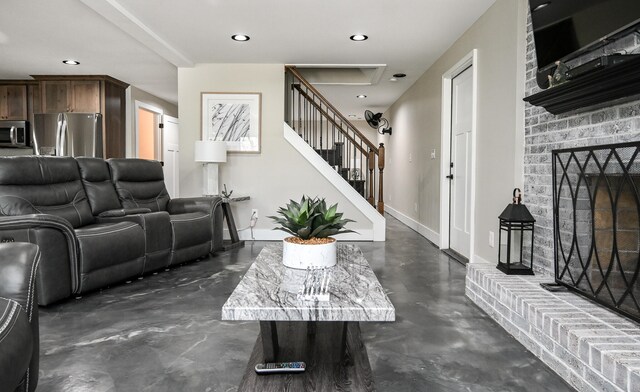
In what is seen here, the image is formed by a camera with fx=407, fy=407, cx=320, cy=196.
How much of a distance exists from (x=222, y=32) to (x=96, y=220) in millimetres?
2220

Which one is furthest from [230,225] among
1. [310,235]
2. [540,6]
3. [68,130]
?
→ [540,6]

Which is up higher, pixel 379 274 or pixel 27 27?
pixel 27 27

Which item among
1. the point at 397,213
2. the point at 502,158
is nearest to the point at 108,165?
the point at 502,158

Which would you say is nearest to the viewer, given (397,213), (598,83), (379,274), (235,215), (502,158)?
(598,83)

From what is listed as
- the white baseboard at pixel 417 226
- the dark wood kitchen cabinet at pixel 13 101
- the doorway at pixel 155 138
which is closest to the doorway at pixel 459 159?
the white baseboard at pixel 417 226

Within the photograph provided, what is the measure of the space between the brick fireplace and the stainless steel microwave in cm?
695

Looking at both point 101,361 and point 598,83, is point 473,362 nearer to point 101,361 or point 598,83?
point 598,83

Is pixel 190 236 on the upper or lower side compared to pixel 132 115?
lower

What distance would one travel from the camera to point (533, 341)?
202cm

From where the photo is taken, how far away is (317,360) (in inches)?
59.6

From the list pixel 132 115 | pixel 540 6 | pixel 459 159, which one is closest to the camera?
pixel 540 6

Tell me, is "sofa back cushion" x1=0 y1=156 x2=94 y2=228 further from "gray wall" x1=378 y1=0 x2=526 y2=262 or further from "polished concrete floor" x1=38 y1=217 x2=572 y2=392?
"gray wall" x1=378 y1=0 x2=526 y2=262

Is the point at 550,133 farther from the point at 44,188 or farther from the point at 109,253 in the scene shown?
the point at 44,188

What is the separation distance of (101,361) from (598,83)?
2662 millimetres
